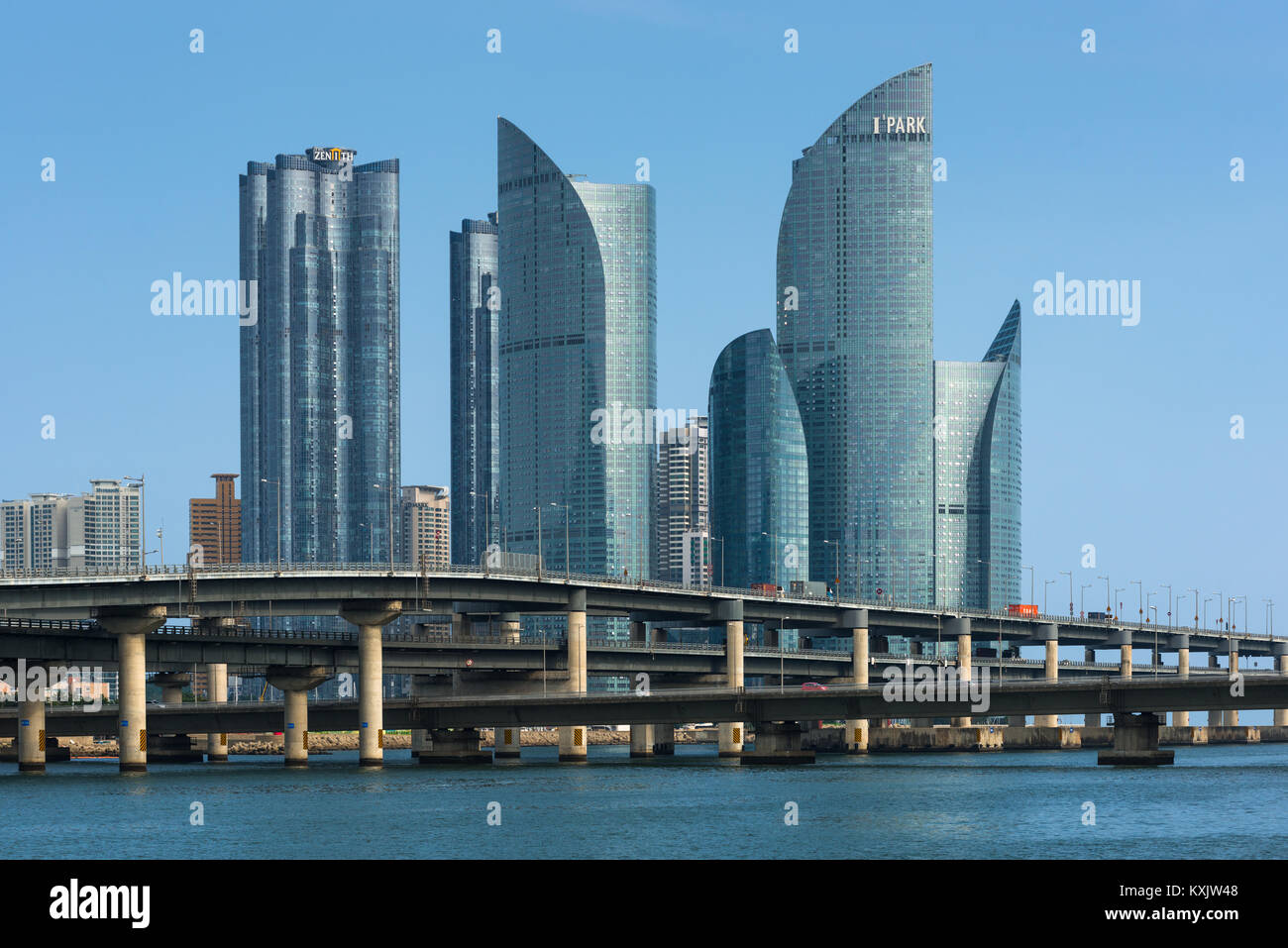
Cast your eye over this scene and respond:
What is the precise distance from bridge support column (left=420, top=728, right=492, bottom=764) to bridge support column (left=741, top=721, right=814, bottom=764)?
3178 centimetres

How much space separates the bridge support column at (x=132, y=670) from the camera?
137m

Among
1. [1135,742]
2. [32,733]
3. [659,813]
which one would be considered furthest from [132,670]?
[1135,742]

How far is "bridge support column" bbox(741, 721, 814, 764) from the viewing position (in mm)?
152062

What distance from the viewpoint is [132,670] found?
13800 cm

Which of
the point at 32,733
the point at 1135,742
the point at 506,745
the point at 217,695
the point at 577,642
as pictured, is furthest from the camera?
the point at 217,695

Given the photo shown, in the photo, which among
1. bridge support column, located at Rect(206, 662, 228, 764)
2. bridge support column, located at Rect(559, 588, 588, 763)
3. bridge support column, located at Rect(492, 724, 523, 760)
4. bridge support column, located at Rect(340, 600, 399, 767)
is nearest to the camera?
bridge support column, located at Rect(340, 600, 399, 767)

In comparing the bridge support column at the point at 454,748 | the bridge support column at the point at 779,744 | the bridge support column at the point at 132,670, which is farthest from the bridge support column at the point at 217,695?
the bridge support column at the point at 779,744

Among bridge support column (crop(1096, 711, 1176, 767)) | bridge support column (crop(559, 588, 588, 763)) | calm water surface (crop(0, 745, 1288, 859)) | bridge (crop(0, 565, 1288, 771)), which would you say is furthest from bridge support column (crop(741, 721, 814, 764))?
bridge support column (crop(559, 588, 588, 763))

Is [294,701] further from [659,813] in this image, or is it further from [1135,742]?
[659,813]

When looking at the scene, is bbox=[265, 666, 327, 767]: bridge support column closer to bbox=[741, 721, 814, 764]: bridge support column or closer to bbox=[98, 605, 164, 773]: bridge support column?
bbox=[98, 605, 164, 773]: bridge support column

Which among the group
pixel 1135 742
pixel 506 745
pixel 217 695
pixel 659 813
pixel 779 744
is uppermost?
pixel 659 813

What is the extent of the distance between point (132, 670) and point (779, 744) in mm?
55558
